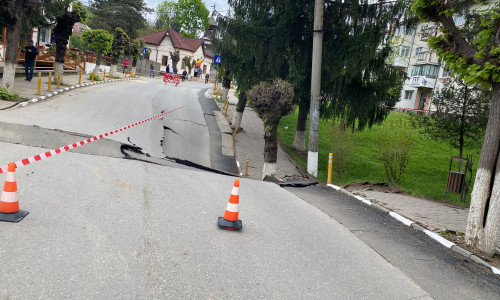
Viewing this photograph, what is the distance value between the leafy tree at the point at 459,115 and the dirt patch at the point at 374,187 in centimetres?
367

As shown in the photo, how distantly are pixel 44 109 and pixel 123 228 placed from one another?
11.9 metres

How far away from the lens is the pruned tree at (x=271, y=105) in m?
13.1

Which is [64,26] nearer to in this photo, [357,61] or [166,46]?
[357,61]

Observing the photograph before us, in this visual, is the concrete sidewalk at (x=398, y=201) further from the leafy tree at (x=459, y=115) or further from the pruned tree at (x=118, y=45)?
the pruned tree at (x=118, y=45)

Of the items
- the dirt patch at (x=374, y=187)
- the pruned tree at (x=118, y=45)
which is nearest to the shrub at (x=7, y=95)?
the dirt patch at (x=374, y=187)

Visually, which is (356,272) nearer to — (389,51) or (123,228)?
(123,228)

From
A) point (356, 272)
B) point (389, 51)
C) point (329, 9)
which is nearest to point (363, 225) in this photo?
A: point (356, 272)

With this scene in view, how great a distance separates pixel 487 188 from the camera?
285 inches

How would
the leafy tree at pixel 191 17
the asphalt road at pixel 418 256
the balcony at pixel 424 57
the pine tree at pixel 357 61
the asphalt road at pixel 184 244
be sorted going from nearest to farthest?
the asphalt road at pixel 184 244, the asphalt road at pixel 418 256, the pine tree at pixel 357 61, the balcony at pixel 424 57, the leafy tree at pixel 191 17

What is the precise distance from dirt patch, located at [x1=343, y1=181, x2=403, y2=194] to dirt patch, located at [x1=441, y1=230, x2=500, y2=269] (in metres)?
4.50

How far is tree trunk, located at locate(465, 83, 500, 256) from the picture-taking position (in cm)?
708

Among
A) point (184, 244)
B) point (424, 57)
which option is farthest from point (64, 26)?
point (424, 57)

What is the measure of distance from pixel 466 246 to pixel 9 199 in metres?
7.35

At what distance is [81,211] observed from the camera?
19.5ft
